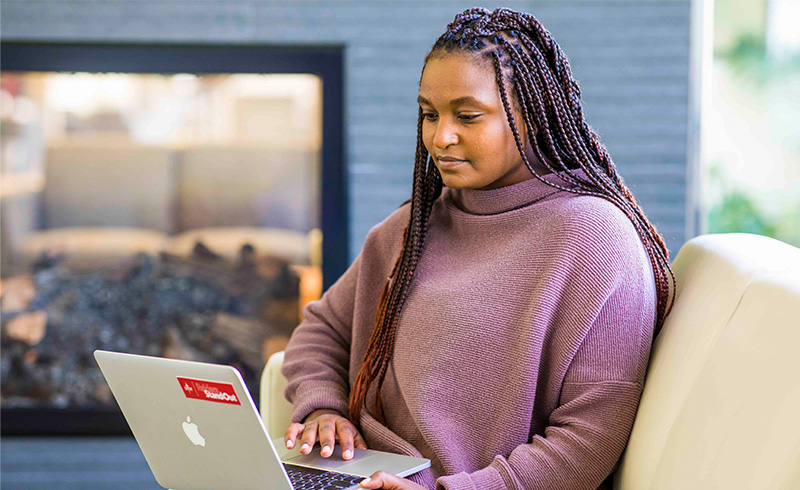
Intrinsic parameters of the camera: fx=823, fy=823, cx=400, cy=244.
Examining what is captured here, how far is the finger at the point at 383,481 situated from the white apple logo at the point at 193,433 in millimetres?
211

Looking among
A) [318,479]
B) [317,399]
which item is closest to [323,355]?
[317,399]

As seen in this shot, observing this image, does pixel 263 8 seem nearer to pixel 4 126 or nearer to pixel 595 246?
pixel 4 126

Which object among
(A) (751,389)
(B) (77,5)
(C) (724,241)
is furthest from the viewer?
(B) (77,5)

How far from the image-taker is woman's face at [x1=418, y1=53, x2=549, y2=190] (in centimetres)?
115

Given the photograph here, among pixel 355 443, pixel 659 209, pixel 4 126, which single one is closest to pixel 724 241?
pixel 355 443

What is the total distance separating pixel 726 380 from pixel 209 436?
61 centimetres

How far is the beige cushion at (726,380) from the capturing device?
79 centimetres

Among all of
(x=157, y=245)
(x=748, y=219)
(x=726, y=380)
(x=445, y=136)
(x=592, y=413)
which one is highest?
(x=445, y=136)

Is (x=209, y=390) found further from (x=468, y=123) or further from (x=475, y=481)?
(x=468, y=123)

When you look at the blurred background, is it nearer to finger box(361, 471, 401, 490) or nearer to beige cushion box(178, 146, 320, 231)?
beige cushion box(178, 146, 320, 231)

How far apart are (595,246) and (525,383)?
8.1 inches

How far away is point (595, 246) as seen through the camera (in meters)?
1.10

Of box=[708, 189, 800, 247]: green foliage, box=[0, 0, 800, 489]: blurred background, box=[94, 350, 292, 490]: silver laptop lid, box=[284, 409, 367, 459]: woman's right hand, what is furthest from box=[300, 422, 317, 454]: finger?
box=[708, 189, 800, 247]: green foliage

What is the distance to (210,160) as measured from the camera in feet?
8.18
